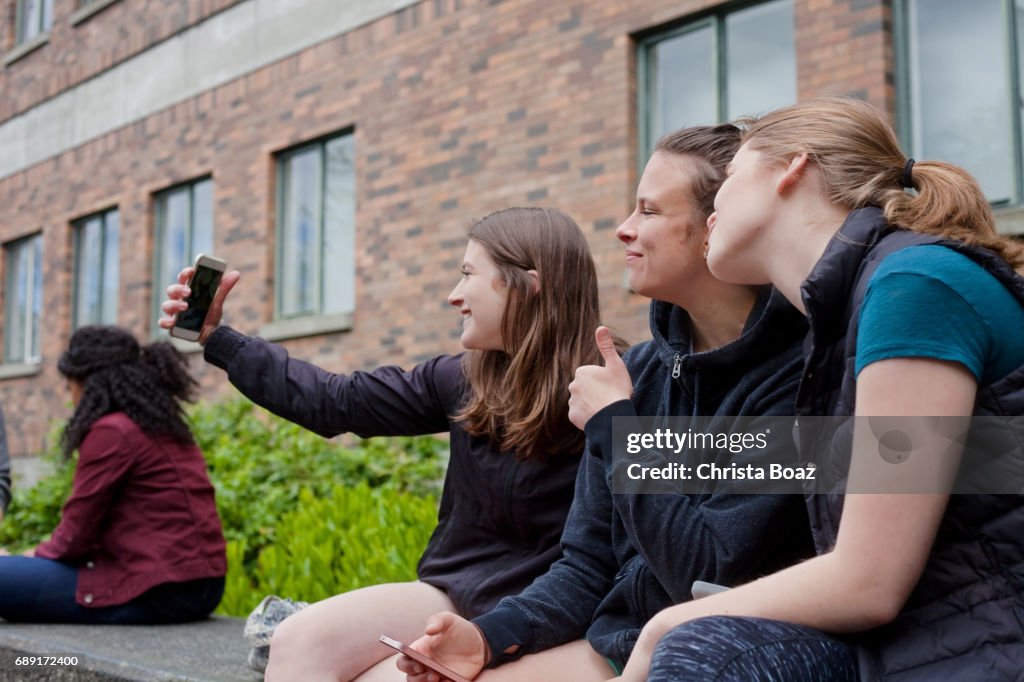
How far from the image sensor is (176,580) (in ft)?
16.9

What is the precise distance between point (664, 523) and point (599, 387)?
304mm

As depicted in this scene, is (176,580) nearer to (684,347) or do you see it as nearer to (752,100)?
(684,347)

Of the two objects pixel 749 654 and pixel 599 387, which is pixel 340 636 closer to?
pixel 599 387

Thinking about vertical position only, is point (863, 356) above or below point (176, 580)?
above

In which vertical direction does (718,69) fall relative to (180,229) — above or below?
above

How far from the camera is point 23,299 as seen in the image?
52.7 ft

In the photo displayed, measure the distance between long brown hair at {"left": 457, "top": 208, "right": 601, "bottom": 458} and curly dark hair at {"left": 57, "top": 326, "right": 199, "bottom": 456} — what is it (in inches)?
89.4

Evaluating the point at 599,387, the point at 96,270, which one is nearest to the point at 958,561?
the point at 599,387

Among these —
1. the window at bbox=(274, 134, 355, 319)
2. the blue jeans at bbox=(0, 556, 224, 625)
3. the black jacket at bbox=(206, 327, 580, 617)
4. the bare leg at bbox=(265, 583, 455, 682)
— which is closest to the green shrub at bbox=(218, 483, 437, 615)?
the blue jeans at bbox=(0, 556, 224, 625)

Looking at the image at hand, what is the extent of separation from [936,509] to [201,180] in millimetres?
12201

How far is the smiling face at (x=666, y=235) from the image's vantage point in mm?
2809

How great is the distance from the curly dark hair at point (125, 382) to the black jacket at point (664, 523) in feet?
9.46

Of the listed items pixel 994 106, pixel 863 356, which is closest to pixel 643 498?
pixel 863 356

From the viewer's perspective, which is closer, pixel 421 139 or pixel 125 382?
pixel 125 382
